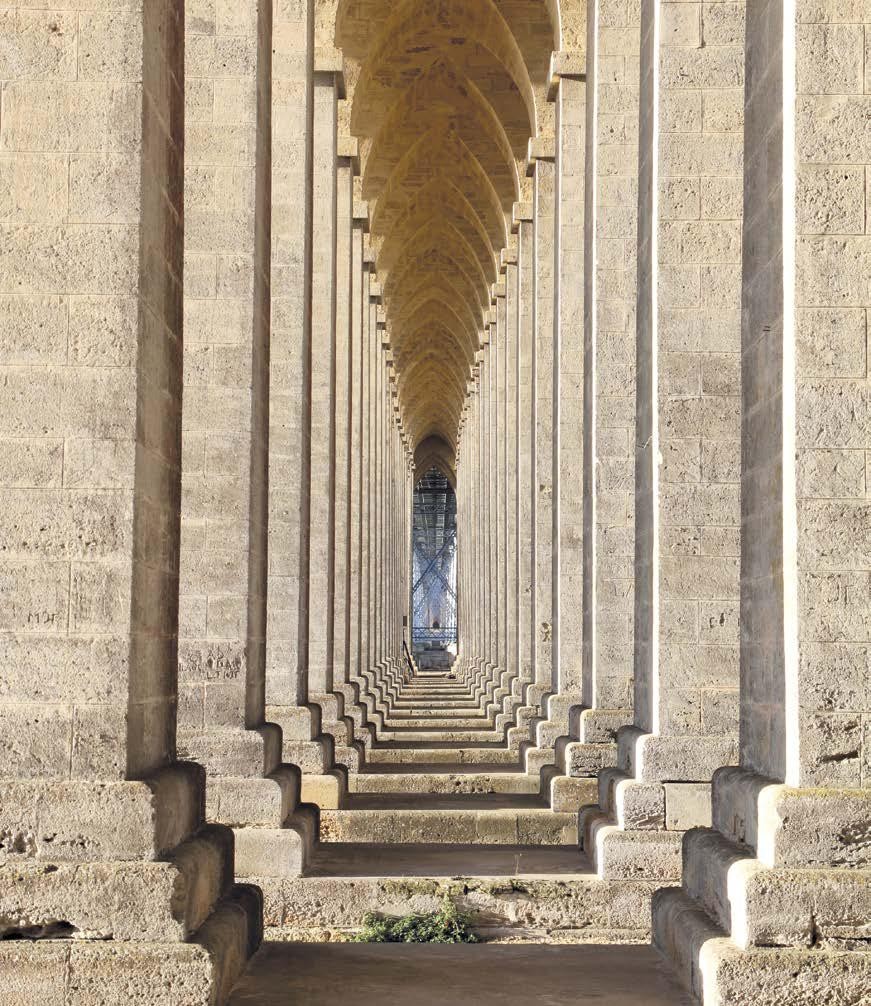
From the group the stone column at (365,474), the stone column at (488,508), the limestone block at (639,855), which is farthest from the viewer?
the stone column at (488,508)

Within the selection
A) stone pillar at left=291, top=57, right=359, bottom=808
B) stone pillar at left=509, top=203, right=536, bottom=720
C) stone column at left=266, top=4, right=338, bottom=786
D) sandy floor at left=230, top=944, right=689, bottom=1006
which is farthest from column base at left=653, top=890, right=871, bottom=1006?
stone pillar at left=509, top=203, right=536, bottom=720

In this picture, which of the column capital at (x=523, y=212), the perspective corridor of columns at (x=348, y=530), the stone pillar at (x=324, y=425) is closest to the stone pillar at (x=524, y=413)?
the column capital at (x=523, y=212)

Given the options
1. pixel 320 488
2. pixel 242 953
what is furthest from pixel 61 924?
pixel 320 488

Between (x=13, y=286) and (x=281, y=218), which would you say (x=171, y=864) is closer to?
(x=13, y=286)

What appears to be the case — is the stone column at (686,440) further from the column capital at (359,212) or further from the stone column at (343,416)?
the column capital at (359,212)

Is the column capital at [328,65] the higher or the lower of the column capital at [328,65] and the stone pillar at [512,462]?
the higher

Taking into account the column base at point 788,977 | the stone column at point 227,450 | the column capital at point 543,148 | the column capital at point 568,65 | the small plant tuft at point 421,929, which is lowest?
the small plant tuft at point 421,929

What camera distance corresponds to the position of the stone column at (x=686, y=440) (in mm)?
9234

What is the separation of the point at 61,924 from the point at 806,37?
4357 mm

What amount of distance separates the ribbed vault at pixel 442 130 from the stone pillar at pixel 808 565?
9.71 meters

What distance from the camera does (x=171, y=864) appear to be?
18.5 feet

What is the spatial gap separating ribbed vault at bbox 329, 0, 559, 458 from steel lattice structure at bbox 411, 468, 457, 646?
96.4ft

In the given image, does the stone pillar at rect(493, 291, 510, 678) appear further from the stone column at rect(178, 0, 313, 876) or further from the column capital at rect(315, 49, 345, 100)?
the stone column at rect(178, 0, 313, 876)

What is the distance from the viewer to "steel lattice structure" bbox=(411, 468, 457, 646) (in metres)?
69.6
